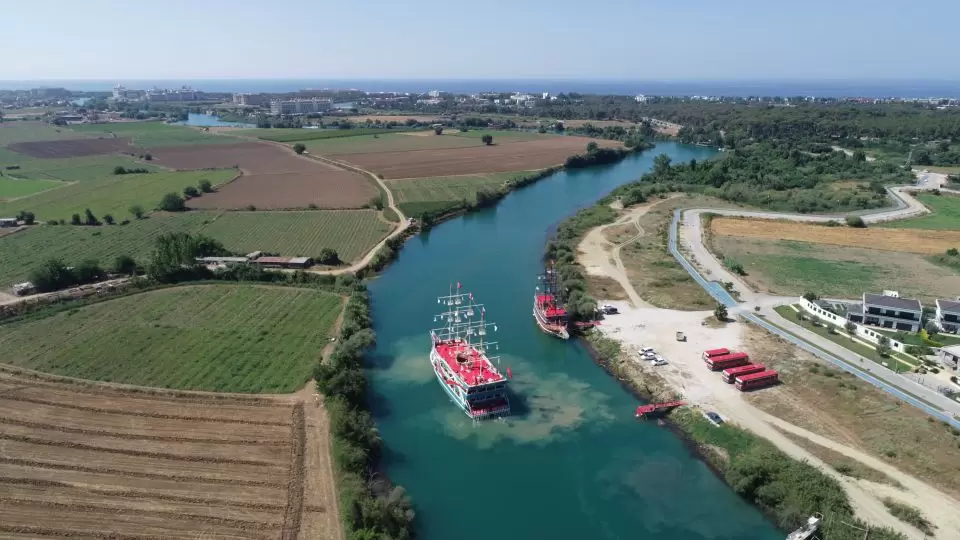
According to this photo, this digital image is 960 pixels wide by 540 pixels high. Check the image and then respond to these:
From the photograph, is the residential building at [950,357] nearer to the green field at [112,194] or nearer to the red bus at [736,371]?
the red bus at [736,371]

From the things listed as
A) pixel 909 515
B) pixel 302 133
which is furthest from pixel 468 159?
pixel 909 515

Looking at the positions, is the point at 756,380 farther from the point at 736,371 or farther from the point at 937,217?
the point at 937,217

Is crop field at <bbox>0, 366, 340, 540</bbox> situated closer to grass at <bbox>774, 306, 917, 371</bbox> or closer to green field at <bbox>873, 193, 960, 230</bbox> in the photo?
grass at <bbox>774, 306, 917, 371</bbox>

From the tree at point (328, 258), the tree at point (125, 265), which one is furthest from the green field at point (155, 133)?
the tree at point (328, 258)

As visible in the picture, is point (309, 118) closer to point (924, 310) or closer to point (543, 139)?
point (543, 139)

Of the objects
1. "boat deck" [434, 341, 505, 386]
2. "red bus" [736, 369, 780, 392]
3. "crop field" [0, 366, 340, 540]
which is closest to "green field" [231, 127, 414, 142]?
"crop field" [0, 366, 340, 540]
